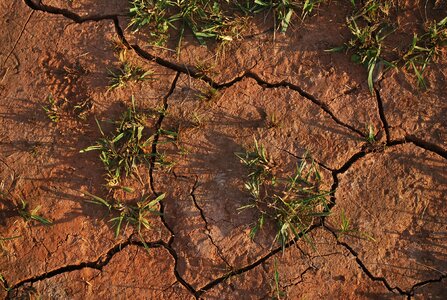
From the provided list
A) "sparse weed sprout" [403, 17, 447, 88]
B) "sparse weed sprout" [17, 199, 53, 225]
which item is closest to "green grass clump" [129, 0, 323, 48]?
"sparse weed sprout" [403, 17, 447, 88]

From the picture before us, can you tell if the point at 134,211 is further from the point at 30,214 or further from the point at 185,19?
the point at 185,19

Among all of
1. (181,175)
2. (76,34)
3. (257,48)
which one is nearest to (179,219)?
(181,175)

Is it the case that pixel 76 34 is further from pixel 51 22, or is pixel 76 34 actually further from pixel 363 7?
pixel 363 7

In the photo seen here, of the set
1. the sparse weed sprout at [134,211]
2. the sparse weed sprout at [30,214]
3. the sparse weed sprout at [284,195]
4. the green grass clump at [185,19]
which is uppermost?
the green grass clump at [185,19]

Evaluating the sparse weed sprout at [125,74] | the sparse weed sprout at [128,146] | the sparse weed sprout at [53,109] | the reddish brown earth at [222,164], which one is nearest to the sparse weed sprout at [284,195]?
the reddish brown earth at [222,164]

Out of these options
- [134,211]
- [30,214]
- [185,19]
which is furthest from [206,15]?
[30,214]

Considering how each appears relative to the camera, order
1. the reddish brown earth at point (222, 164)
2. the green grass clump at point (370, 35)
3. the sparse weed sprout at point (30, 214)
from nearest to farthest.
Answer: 1. the reddish brown earth at point (222, 164)
2. the green grass clump at point (370, 35)
3. the sparse weed sprout at point (30, 214)

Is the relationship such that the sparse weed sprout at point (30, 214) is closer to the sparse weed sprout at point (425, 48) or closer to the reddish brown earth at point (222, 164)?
the reddish brown earth at point (222, 164)
